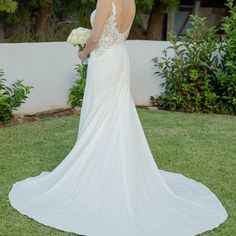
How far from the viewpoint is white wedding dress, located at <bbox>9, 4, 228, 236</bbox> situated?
356 centimetres

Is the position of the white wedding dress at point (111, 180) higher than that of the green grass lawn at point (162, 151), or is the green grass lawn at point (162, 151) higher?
the white wedding dress at point (111, 180)

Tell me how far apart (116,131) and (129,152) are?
188 millimetres

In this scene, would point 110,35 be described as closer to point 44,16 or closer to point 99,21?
point 99,21

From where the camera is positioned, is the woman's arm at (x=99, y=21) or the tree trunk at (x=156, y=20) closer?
the woman's arm at (x=99, y=21)

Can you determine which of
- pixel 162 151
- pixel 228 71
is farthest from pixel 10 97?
pixel 228 71

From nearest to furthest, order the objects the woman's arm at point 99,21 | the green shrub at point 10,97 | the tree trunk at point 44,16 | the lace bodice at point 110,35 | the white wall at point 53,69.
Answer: the woman's arm at point 99,21 < the lace bodice at point 110,35 < the green shrub at point 10,97 < the white wall at point 53,69 < the tree trunk at point 44,16

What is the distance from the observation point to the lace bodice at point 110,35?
363cm

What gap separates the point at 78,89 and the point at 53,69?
1.76ft

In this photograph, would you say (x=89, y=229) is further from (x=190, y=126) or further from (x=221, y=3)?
(x=221, y=3)

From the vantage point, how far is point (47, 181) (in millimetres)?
4082

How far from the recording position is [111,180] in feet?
12.1

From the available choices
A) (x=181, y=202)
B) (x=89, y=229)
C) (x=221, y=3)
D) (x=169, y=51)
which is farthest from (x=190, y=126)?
(x=221, y=3)

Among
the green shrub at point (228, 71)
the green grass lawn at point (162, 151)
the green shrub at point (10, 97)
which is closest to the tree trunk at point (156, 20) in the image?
the green shrub at point (228, 71)

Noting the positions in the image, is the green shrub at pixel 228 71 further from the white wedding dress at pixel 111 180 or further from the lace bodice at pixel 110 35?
the lace bodice at pixel 110 35
